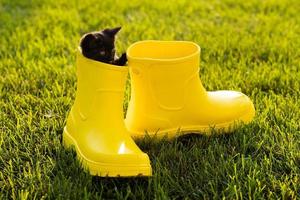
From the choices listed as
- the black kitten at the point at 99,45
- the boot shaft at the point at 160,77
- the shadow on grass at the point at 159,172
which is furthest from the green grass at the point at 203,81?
the black kitten at the point at 99,45

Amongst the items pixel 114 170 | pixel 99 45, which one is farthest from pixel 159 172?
pixel 99 45

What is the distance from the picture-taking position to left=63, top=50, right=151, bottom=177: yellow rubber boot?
71.2 inches

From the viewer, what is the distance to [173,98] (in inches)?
82.4

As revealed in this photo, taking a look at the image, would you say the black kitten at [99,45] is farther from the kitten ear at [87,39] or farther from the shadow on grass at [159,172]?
the shadow on grass at [159,172]

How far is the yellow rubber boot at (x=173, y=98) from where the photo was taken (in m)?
2.05

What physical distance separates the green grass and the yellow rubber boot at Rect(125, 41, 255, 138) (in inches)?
2.3

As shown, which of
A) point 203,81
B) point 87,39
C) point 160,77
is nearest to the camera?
point 87,39

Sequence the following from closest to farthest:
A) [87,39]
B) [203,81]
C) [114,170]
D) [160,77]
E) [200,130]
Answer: [114,170], [87,39], [160,77], [200,130], [203,81]

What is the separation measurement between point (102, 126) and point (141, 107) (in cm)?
22

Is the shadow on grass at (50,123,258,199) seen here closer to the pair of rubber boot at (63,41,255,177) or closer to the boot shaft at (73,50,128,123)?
the pair of rubber boot at (63,41,255,177)

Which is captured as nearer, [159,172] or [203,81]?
[159,172]

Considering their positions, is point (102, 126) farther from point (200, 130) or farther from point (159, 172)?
point (200, 130)

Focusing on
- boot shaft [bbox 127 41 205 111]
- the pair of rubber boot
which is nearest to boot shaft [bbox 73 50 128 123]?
the pair of rubber boot

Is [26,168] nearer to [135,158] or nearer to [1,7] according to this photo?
[135,158]
